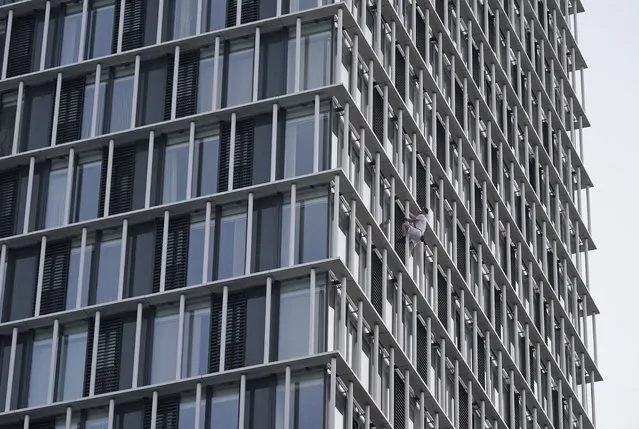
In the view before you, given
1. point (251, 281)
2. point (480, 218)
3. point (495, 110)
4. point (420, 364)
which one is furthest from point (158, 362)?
point (495, 110)

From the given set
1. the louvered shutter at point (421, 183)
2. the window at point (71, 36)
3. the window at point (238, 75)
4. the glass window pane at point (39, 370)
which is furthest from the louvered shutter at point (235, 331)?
the window at point (71, 36)

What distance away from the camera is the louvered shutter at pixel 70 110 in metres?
89.8

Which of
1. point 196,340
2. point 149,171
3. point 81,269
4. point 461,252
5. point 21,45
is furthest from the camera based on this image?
point 461,252

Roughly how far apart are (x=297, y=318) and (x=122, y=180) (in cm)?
1042

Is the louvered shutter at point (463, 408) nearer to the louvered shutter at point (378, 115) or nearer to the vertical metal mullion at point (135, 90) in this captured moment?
the louvered shutter at point (378, 115)

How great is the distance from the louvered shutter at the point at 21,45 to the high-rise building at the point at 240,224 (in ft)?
0.29

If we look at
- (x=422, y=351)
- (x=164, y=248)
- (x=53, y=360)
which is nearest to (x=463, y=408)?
(x=422, y=351)

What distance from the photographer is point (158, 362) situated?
82812 mm

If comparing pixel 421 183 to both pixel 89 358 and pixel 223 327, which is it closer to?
pixel 223 327

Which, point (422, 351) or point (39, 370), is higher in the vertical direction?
point (422, 351)

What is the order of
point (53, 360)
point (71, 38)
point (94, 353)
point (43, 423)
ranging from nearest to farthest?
point (43, 423) → point (94, 353) → point (53, 360) → point (71, 38)

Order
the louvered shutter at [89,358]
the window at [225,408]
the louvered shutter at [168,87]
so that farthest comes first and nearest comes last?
the louvered shutter at [168,87] → the louvered shutter at [89,358] → the window at [225,408]

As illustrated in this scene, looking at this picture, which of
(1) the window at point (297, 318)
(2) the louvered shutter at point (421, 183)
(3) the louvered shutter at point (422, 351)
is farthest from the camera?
(2) the louvered shutter at point (421, 183)

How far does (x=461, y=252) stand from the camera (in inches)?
3824
